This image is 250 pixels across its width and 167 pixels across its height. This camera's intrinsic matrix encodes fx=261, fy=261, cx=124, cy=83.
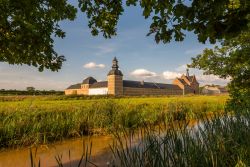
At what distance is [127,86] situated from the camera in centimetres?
9719

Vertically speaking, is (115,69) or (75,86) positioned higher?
(115,69)

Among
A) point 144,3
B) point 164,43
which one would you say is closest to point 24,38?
point 144,3

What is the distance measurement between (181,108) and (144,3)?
11.6m

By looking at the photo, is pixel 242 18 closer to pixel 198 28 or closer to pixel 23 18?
pixel 198 28

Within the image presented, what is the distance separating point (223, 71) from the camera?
1119 centimetres

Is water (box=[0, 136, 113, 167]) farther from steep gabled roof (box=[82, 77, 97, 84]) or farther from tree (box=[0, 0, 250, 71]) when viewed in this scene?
steep gabled roof (box=[82, 77, 97, 84])

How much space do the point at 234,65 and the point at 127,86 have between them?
8670 cm

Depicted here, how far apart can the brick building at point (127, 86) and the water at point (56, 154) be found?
7583 cm

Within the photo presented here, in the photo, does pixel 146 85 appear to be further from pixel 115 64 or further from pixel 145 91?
Result: pixel 115 64

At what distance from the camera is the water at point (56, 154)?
24.3 feet

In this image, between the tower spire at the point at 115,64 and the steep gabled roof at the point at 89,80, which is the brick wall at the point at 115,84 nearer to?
the tower spire at the point at 115,64

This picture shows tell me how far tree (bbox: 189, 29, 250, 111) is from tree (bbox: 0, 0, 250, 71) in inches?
213

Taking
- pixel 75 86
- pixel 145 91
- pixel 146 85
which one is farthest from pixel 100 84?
pixel 75 86

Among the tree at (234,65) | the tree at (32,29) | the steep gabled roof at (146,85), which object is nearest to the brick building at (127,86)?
the steep gabled roof at (146,85)
